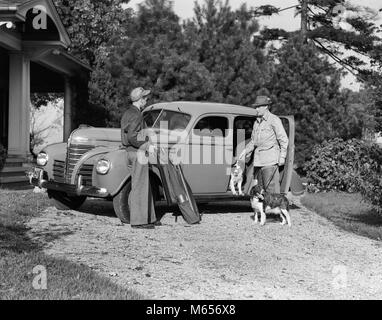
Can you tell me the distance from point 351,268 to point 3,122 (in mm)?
20553

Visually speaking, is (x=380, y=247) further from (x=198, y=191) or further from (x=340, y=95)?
(x=340, y=95)

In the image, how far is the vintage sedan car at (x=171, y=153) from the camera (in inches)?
338

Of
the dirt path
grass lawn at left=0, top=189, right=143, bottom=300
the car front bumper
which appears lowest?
the dirt path

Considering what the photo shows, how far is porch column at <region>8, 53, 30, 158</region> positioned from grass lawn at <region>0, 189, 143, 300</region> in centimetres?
921

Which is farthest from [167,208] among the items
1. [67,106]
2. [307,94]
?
[67,106]

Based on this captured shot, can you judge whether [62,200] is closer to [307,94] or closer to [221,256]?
[221,256]

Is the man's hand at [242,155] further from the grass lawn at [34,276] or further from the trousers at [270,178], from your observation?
the grass lawn at [34,276]

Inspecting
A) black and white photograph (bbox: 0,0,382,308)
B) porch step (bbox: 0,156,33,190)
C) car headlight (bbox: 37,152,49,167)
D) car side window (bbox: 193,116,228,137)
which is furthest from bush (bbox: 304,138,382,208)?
car headlight (bbox: 37,152,49,167)

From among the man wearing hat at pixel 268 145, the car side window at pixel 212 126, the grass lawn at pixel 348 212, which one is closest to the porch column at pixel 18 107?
the car side window at pixel 212 126

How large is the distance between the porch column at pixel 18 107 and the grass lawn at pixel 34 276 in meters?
9.21

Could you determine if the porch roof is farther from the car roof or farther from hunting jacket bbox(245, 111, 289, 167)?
hunting jacket bbox(245, 111, 289, 167)

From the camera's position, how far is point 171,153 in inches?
353

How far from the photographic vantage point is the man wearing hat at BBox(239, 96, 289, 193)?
887 centimetres

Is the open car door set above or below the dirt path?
above
